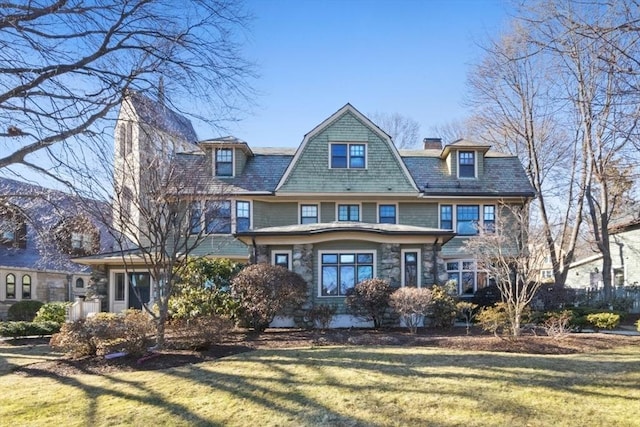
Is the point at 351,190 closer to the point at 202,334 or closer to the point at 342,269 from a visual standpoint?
the point at 342,269

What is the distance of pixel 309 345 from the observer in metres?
10.5

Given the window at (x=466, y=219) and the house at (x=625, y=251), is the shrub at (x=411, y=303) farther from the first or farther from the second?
the house at (x=625, y=251)

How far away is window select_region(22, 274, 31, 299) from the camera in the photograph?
77.8 ft

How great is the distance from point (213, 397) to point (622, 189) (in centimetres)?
2154

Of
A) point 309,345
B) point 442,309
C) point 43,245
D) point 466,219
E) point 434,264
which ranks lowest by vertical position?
point 309,345

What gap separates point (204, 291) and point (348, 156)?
9.90 meters

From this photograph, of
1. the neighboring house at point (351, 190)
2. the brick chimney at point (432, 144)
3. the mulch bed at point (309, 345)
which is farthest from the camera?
the brick chimney at point (432, 144)

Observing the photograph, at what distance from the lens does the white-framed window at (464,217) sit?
67.7ft

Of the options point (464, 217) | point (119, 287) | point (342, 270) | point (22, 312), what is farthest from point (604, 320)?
point (22, 312)

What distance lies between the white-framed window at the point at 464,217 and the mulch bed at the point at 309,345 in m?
8.36

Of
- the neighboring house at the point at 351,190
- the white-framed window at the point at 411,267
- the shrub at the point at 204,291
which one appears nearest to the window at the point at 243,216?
the neighboring house at the point at 351,190

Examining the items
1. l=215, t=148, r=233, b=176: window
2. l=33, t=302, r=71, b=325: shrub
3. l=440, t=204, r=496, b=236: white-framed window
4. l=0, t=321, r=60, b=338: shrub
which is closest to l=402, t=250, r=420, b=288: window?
l=440, t=204, r=496, b=236: white-framed window

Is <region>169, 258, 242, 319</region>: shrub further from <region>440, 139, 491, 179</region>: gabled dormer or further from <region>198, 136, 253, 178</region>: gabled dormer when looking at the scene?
<region>440, 139, 491, 179</region>: gabled dormer

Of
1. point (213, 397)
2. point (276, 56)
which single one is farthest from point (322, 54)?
point (213, 397)
